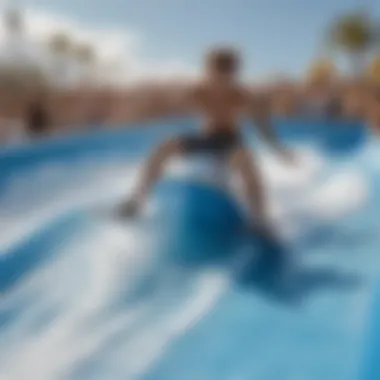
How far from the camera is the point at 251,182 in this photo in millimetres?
1506

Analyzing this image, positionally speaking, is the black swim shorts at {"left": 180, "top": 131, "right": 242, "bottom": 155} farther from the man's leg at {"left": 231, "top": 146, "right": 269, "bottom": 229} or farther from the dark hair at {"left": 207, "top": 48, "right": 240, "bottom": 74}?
the dark hair at {"left": 207, "top": 48, "right": 240, "bottom": 74}

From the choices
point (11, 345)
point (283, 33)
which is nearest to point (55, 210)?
point (11, 345)

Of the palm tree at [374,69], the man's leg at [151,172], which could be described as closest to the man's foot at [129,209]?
the man's leg at [151,172]

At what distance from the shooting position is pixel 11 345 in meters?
1.05

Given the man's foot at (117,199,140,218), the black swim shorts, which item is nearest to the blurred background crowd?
the black swim shorts

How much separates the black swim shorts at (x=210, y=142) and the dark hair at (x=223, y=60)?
15 cm

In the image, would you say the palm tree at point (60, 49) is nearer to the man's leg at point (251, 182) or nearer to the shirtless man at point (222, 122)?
the shirtless man at point (222, 122)

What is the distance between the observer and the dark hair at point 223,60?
1394mm

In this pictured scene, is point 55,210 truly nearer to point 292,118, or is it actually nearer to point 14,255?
point 14,255

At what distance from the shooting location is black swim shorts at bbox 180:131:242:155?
1.45m

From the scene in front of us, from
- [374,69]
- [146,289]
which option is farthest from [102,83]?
[374,69]

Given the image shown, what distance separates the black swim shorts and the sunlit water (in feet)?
0.33

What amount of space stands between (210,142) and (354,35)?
499mm

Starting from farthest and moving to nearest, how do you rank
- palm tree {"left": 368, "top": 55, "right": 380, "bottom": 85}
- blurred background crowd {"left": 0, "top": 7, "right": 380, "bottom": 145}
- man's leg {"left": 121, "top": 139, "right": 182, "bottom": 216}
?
palm tree {"left": 368, "top": 55, "right": 380, "bottom": 85} → man's leg {"left": 121, "top": 139, "right": 182, "bottom": 216} → blurred background crowd {"left": 0, "top": 7, "right": 380, "bottom": 145}
